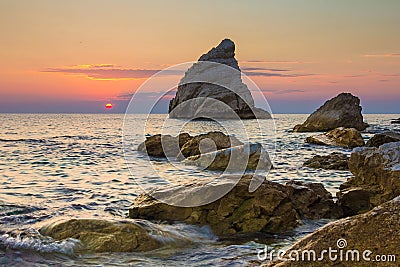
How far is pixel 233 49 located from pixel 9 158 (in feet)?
331

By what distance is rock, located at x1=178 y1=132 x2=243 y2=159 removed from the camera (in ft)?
66.0

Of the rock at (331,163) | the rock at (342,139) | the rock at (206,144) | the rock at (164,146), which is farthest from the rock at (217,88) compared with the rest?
the rock at (331,163)

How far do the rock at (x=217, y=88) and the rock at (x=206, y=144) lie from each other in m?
78.0

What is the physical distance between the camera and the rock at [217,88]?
102750mm

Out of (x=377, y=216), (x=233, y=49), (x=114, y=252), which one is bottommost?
(x=114, y=252)

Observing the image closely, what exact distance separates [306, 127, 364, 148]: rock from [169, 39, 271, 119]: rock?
227 feet

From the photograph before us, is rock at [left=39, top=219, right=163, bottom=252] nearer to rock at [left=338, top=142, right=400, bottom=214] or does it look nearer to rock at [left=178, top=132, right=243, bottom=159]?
rock at [left=338, top=142, right=400, bottom=214]

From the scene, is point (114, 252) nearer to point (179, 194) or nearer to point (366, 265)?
point (179, 194)

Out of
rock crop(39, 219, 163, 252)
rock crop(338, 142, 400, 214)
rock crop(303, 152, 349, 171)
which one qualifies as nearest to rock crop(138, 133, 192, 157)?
rock crop(303, 152, 349, 171)

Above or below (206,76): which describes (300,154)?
below

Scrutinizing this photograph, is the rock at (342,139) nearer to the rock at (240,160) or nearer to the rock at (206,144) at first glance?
the rock at (206,144)

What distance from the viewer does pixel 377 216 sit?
3508 millimetres

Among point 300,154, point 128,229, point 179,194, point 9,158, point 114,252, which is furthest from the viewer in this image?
point 300,154

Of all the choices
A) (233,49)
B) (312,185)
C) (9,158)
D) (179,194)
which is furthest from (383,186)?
(233,49)
